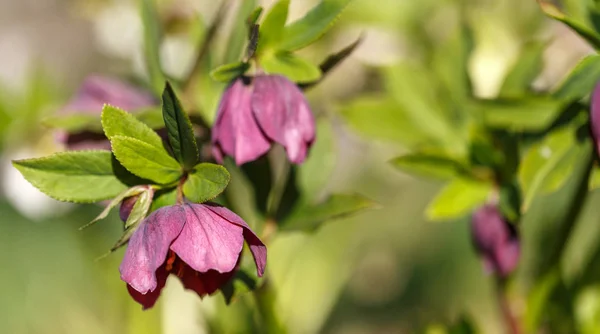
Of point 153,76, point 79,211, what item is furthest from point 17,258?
point 153,76

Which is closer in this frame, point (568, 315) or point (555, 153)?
point (555, 153)

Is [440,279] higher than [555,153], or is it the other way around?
[555,153]

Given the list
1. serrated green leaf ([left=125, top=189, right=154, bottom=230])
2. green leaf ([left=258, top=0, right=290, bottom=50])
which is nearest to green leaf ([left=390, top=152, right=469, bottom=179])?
green leaf ([left=258, top=0, right=290, bottom=50])

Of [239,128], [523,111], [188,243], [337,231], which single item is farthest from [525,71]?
[337,231]

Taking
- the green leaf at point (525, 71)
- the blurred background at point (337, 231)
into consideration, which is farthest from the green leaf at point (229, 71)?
the blurred background at point (337, 231)

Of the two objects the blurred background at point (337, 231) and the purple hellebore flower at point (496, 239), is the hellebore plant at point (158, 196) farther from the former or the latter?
the blurred background at point (337, 231)

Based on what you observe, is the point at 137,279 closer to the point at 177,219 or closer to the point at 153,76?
the point at 177,219
